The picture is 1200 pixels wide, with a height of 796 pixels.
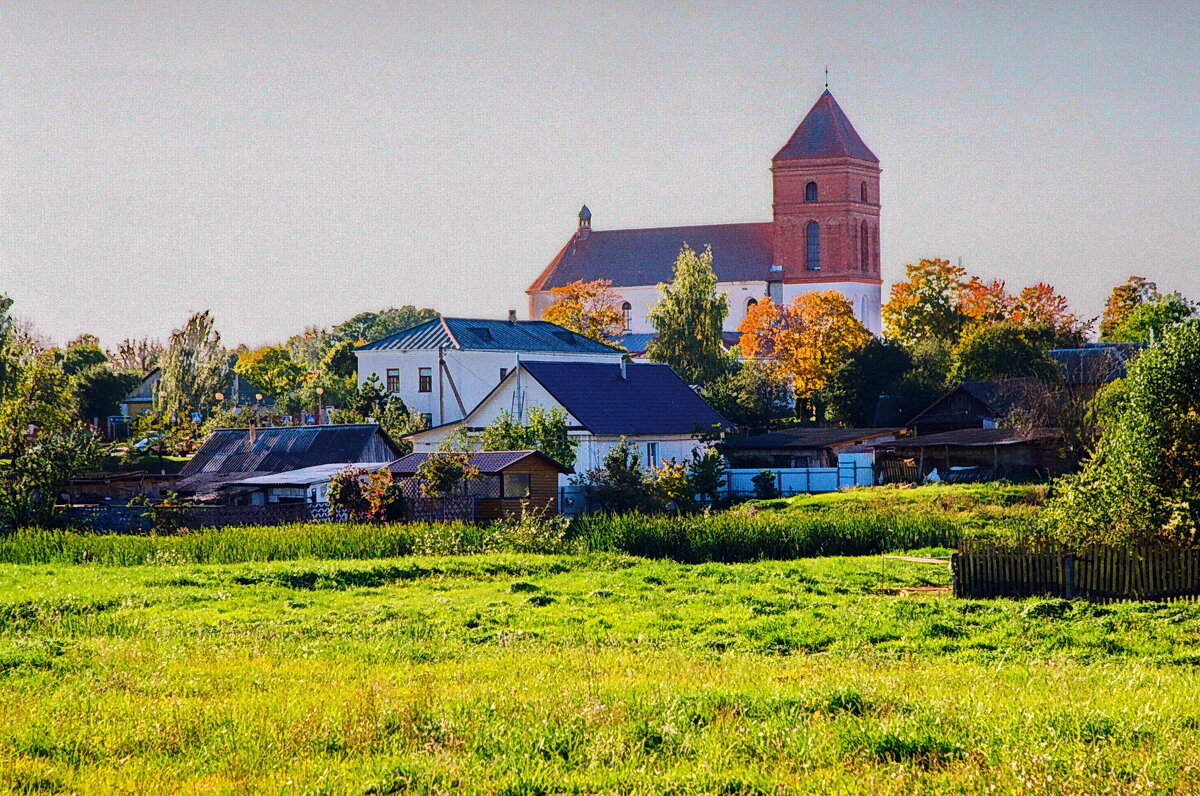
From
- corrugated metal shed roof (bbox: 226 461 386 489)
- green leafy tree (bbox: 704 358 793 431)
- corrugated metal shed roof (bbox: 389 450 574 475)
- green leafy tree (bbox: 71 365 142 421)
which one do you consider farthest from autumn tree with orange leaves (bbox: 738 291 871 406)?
corrugated metal shed roof (bbox: 389 450 574 475)

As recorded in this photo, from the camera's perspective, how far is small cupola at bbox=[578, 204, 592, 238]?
424ft

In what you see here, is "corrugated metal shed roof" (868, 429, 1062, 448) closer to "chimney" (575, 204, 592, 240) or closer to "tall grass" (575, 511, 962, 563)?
"tall grass" (575, 511, 962, 563)

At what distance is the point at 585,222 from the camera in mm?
131750

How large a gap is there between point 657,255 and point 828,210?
15.7m

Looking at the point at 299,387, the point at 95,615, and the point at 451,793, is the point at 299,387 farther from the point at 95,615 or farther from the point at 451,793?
the point at 451,793

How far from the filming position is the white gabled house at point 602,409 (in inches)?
2167

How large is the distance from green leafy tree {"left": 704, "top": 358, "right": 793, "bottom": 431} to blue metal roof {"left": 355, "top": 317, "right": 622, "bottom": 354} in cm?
790

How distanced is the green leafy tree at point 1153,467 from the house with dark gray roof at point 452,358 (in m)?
52.9

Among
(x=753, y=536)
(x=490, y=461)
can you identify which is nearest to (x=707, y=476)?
(x=490, y=461)

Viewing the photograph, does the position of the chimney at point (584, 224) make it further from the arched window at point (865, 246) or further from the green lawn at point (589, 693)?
the green lawn at point (589, 693)

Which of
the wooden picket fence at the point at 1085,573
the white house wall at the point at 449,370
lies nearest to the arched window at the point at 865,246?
the white house wall at the point at 449,370

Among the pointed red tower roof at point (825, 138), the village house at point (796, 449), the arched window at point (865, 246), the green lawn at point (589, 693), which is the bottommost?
the green lawn at point (589, 693)

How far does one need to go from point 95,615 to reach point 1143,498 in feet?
55.2

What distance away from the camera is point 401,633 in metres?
17.1
